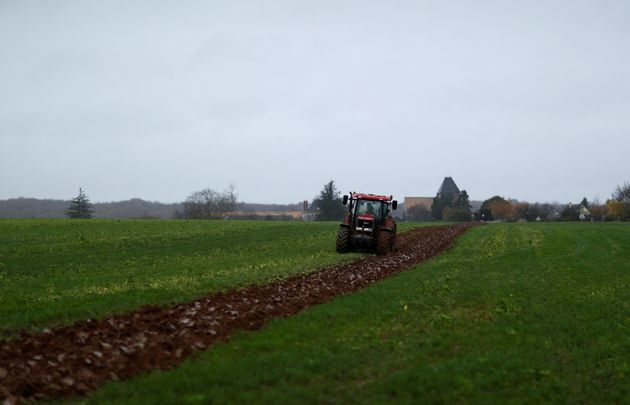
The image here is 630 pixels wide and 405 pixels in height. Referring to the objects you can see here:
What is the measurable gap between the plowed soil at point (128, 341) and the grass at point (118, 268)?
1.25 m

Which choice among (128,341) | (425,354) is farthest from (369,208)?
(128,341)

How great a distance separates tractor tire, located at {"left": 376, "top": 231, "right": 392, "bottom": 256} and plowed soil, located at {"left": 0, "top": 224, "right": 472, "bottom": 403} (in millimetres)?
13843

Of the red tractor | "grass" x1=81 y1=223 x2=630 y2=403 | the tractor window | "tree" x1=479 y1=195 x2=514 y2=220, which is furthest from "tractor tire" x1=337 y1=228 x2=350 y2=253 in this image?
"tree" x1=479 y1=195 x2=514 y2=220

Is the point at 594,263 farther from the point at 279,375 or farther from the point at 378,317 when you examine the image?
the point at 279,375

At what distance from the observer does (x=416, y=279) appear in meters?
19.6

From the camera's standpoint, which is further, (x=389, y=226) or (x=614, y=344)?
(x=389, y=226)

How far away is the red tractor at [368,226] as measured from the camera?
3053 centimetres

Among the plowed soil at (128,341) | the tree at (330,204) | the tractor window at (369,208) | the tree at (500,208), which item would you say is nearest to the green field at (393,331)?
the plowed soil at (128,341)

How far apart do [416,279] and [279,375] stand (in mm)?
11572

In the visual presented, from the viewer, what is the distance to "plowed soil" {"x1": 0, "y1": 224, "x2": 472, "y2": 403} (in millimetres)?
8211

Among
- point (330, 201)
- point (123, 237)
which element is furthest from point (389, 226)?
point (330, 201)

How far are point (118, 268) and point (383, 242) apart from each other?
12661 mm

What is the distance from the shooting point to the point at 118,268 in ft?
78.3

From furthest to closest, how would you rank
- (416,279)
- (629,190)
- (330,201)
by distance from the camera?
(629,190)
(330,201)
(416,279)
